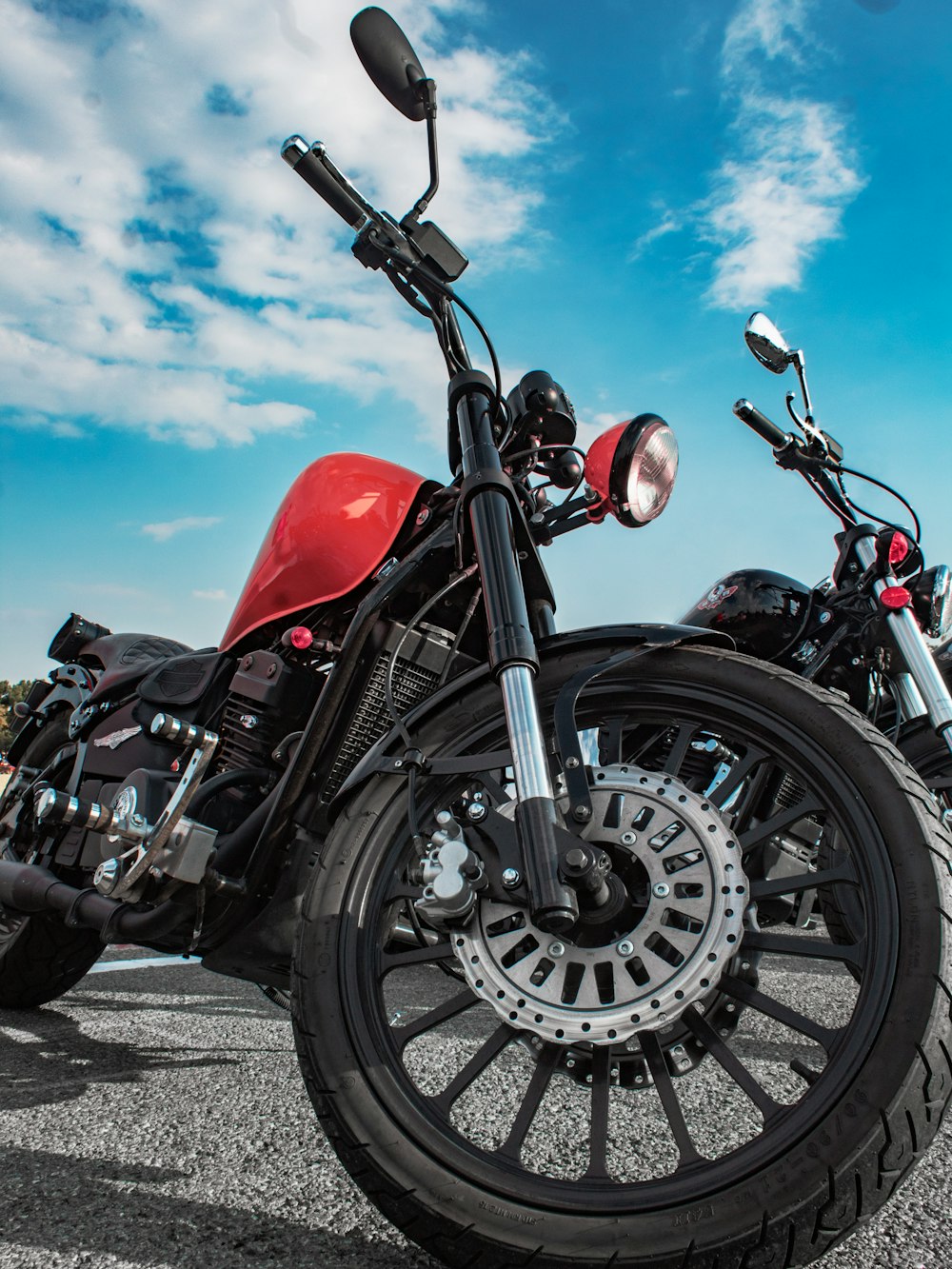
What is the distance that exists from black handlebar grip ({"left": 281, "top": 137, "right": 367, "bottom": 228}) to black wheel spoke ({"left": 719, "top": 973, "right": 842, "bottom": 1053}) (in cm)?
174

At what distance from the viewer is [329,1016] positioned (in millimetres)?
1501

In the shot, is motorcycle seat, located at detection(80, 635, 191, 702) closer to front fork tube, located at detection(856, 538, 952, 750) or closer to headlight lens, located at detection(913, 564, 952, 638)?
front fork tube, located at detection(856, 538, 952, 750)

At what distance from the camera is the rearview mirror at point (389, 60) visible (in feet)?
5.64

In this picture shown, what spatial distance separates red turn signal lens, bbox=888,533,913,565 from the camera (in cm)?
359

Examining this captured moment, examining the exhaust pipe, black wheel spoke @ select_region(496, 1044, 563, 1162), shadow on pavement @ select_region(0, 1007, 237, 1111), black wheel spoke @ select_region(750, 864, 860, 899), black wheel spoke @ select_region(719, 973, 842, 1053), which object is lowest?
shadow on pavement @ select_region(0, 1007, 237, 1111)

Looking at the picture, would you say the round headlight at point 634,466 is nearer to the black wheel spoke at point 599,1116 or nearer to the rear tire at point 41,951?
the black wheel spoke at point 599,1116

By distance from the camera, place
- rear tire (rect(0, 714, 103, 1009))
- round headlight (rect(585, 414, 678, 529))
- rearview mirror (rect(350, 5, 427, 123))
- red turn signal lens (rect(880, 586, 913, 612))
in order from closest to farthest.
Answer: rearview mirror (rect(350, 5, 427, 123)) → round headlight (rect(585, 414, 678, 529)) → rear tire (rect(0, 714, 103, 1009)) → red turn signal lens (rect(880, 586, 913, 612))

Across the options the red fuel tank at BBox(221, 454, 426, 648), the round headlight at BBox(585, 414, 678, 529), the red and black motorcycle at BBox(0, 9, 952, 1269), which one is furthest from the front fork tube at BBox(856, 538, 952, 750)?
the red fuel tank at BBox(221, 454, 426, 648)

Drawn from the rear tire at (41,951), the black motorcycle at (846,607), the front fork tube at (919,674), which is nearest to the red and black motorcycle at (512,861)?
the rear tire at (41,951)

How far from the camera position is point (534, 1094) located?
1463 mm

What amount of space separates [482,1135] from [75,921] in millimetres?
1076

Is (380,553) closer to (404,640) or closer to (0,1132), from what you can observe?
(404,640)

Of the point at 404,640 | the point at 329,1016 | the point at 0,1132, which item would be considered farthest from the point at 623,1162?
the point at 0,1132

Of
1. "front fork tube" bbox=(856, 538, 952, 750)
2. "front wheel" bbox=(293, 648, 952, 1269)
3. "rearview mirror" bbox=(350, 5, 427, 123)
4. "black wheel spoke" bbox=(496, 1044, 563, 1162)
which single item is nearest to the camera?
"front wheel" bbox=(293, 648, 952, 1269)
